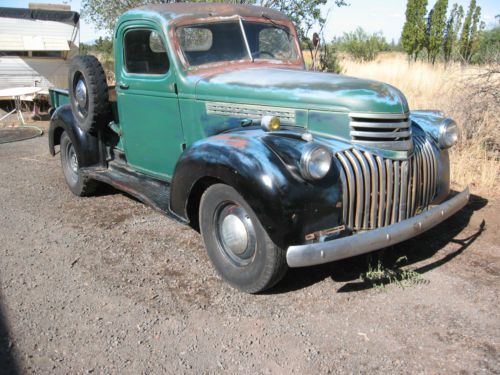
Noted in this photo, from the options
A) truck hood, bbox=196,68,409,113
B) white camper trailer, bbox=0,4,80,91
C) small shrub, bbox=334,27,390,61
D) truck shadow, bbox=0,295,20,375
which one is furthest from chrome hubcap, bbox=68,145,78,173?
small shrub, bbox=334,27,390,61

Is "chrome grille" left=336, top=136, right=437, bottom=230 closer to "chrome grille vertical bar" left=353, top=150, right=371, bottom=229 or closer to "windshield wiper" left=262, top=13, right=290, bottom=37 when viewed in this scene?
"chrome grille vertical bar" left=353, top=150, right=371, bottom=229

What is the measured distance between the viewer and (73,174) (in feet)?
18.9

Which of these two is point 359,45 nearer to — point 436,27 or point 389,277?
point 436,27

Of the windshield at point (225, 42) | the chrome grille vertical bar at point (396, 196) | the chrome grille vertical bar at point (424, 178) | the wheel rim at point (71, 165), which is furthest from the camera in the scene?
the wheel rim at point (71, 165)

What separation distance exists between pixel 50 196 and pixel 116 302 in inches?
114

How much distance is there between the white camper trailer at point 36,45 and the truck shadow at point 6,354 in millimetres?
10087

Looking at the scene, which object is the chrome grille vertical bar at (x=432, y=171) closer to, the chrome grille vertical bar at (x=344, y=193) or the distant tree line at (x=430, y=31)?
the chrome grille vertical bar at (x=344, y=193)

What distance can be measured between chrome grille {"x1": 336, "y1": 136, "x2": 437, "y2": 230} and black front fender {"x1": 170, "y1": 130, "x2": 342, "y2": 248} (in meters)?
0.10

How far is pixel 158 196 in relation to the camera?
4.18 metres

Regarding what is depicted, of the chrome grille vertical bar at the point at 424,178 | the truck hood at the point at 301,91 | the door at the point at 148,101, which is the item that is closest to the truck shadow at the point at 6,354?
the door at the point at 148,101

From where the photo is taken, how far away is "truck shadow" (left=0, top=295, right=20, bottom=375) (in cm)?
260

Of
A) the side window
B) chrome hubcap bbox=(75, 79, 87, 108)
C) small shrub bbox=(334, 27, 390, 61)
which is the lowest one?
small shrub bbox=(334, 27, 390, 61)

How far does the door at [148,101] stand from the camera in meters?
4.21

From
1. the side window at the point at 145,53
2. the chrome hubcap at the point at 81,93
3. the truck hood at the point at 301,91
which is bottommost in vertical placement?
the chrome hubcap at the point at 81,93
